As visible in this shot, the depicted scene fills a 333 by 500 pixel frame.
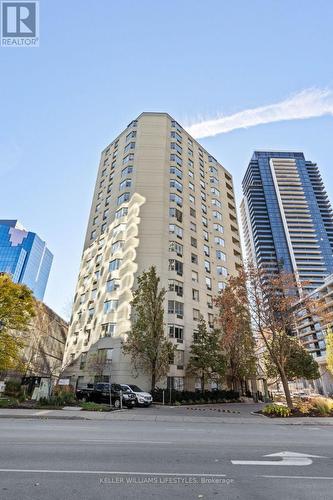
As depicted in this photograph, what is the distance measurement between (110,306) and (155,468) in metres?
30.2

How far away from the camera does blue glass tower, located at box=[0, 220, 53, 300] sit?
127 m

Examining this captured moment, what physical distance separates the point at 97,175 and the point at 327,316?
47674 mm

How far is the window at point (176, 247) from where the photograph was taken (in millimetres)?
38500

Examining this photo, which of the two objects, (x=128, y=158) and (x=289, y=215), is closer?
(x=128, y=158)

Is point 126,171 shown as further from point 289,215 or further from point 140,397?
point 289,215

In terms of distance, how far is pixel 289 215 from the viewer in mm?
149500

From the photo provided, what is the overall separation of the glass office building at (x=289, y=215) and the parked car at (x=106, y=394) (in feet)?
372

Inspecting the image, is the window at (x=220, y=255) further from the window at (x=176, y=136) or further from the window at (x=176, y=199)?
the window at (x=176, y=136)

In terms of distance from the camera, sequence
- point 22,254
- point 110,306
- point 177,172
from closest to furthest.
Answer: point 110,306
point 177,172
point 22,254

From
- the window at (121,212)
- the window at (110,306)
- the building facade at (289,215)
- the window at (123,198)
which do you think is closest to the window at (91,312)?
the window at (110,306)

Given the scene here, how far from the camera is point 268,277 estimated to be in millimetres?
23141

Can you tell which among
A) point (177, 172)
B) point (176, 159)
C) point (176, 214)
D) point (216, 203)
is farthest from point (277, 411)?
point (176, 159)

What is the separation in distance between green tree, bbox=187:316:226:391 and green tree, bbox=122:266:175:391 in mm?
3808

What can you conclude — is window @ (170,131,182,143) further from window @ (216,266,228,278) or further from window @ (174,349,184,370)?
window @ (174,349,184,370)
